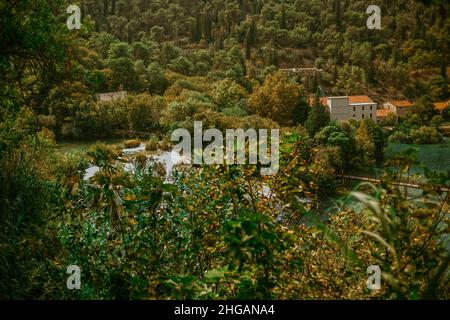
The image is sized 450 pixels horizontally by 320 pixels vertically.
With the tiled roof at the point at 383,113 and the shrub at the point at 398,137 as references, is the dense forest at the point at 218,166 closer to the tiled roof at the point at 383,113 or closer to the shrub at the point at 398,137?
the shrub at the point at 398,137

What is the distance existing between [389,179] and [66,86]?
92.7 inches

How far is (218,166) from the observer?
2.46 m

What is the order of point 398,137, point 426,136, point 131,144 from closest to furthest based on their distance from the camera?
point 131,144
point 426,136
point 398,137

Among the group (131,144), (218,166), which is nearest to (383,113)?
(131,144)

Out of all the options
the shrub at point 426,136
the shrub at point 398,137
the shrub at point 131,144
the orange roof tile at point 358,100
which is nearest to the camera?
the shrub at point 131,144

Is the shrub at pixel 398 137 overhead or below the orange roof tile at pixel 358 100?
below

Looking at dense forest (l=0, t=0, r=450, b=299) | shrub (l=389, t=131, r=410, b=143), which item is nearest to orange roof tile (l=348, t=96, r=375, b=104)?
dense forest (l=0, t=0, r=450, b=299)

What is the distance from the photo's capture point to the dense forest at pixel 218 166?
5.49 feet

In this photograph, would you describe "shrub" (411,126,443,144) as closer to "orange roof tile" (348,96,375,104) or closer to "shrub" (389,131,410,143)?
"shrub" (389,131,410,143)

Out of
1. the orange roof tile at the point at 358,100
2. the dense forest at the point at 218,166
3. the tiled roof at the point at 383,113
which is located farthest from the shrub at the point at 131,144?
the tiled roof at the point at 383,113

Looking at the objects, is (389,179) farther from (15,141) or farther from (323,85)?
(323,85)

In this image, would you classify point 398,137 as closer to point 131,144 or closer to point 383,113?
point 383,113

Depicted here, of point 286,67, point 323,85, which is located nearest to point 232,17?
point 286,67

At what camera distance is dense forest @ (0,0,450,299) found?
1.67 metres
